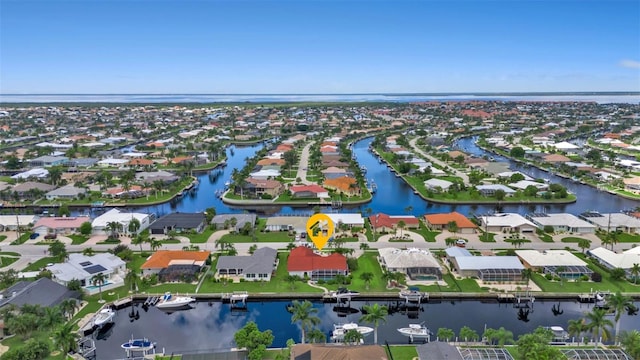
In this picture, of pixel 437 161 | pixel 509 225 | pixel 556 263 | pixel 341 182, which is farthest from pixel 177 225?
pixel 437 161

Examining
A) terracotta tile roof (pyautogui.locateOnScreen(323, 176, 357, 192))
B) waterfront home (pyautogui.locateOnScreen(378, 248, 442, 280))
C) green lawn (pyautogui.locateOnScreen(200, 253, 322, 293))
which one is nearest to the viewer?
green lawn (pyautogui.locateOnScreen(200, 253, 322, 293))

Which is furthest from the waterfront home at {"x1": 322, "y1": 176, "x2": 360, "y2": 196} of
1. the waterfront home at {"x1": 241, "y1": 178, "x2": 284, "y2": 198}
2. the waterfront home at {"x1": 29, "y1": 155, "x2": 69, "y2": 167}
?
the waterfront home at {"x1": 29, "y1": 155, "x2": 69, "y2": 167}

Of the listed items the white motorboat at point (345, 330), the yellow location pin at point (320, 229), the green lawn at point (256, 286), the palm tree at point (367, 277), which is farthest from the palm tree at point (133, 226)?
the white motorboat at point (345, 330)

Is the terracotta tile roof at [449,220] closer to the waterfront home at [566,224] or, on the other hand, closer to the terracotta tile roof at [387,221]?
the terracotta tile roof at [387,221]

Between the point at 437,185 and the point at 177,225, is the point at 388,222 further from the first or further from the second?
the point at 177,225

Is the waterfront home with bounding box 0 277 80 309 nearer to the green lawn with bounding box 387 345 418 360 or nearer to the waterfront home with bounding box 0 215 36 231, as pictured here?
the waterfront home with bounding box 0 215 36 231

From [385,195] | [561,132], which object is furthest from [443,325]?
[561,132]

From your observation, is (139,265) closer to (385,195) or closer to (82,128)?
(385,195)
